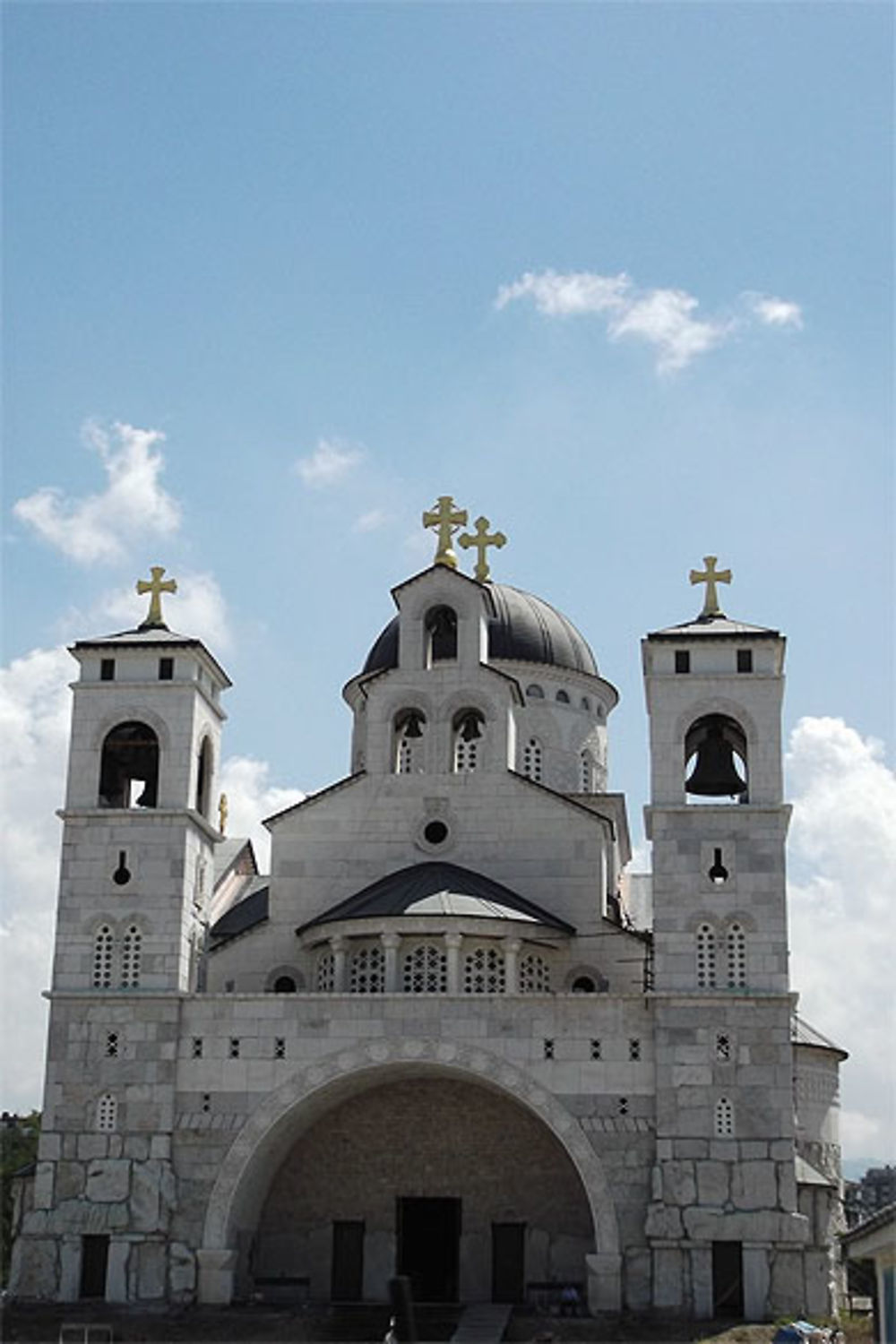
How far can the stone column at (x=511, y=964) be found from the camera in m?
32.2

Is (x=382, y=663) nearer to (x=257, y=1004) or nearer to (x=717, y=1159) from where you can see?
(x=257, y=1004)

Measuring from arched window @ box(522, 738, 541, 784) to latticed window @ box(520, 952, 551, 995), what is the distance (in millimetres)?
10861

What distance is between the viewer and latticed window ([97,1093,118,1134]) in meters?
31.2

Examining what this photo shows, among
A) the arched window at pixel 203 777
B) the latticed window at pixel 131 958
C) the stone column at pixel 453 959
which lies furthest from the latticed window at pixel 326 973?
the arched window at pixel 203 777

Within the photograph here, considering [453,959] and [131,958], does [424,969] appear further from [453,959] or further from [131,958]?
[131,958]

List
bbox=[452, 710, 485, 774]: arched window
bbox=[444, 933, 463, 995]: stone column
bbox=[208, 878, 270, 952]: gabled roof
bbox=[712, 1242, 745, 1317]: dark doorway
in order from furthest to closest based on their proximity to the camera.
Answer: bbox=[208, 878, 270, 952]: gabled roof → bbox=[452, 710, 485, 774]: arched window → bbox=[444, 933, 463, 995]: stone column → bbox=[712, 1242, 745, 1317]: dark doorway

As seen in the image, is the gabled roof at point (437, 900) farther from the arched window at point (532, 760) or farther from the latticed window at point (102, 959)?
the arched window at point (532, 760)

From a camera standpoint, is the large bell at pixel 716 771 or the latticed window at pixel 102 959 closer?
the latticed window at pixel 102 959

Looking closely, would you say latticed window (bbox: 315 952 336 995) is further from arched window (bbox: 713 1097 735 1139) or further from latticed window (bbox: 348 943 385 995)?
arched window (bbox: 713 1097 735 1139)

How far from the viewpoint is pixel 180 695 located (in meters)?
34.1

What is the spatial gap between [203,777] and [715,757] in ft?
33.5

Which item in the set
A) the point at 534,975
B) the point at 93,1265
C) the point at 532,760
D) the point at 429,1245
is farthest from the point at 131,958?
the point at 532,760

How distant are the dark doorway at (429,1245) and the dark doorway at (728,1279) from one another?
548 cm

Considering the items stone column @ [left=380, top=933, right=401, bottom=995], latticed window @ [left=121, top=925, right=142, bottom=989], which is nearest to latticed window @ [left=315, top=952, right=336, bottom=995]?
stone column @ [left=380, top=933, right=401, bottom=995]
